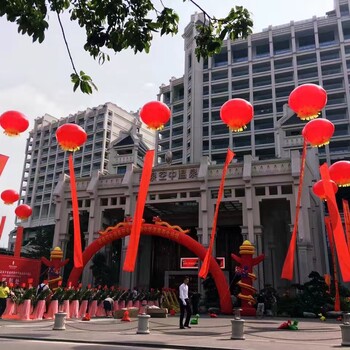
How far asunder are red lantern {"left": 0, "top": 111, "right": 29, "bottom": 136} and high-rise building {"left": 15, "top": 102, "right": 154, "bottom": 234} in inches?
2102

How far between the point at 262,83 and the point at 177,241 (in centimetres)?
3801

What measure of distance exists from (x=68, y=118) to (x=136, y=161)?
27982 mm

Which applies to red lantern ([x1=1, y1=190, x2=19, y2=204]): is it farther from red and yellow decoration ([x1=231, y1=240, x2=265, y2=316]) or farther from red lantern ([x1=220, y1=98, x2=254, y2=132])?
red lantern ([x1=220, y1=98, x2=254, y2=132])

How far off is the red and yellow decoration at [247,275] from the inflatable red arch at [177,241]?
117 cm

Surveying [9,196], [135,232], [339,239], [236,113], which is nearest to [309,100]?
[236,113]

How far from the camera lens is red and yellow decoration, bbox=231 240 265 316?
17.5m

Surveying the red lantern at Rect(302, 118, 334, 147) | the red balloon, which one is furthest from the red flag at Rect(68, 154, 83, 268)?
the red lantern at Rect(302, 118, 334, 147)

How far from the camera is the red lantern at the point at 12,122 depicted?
444 inches

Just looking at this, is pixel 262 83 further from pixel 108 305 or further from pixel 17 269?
pixel 108 305

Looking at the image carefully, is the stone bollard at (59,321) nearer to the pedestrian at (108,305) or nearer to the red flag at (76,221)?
the red flag at (76,221)

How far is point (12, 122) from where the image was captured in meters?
11.3

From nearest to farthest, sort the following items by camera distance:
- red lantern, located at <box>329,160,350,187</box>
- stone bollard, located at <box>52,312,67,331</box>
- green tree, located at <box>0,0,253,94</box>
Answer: green tree, located at <box>0,0,253,94</box>
stone bollard, located at <box>52,312,67,331</box>
red lantern, located at <box>329,160,350,187</box>

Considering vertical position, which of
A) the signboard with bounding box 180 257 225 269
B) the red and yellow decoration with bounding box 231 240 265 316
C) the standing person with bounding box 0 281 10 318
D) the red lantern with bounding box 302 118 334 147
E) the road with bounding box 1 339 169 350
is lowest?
the road with bounding box 1 339 169 350

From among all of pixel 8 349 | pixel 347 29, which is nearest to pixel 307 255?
pixel 8 349
